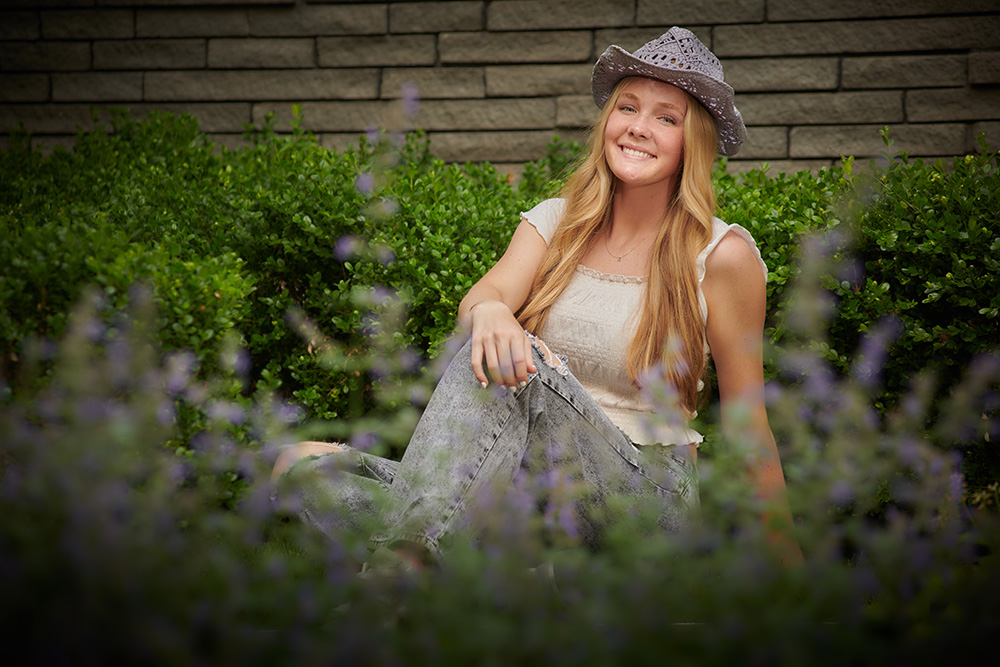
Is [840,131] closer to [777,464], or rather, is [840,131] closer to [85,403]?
[777,464]

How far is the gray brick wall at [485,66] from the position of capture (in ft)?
12.7

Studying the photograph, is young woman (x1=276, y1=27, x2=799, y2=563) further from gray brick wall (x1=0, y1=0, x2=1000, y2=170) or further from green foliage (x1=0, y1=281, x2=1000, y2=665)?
gray brick wall (x1=0, y1=0, x2=1000, y2=170)

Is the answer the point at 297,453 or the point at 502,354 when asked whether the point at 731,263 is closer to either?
the point at 502,354

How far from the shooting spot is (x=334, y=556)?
108 cm

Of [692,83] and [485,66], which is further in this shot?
[485,66]

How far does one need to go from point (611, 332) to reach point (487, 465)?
0.67 meters

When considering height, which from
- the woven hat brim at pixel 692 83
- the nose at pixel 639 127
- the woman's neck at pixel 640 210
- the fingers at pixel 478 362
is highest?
the woven hat brim at pixel 692 83

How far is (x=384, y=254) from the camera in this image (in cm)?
264

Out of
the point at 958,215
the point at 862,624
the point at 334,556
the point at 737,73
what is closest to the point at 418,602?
the point at 334,556

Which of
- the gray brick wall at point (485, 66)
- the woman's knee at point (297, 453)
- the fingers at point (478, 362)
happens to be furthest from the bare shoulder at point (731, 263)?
the gray brick wall at point (485, 66)

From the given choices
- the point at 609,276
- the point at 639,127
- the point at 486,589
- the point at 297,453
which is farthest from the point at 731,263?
the point at 486,589

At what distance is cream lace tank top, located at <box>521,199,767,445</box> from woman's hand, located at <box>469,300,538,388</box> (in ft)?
1.41

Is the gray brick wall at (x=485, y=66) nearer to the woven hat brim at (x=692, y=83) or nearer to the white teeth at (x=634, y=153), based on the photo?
the woven hat brim at (x=692, y=83)

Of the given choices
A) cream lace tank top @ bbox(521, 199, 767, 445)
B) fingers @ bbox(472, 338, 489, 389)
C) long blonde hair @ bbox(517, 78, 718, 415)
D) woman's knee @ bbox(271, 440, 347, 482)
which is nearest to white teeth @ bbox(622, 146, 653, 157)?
long blonde hair @ bbox(517, 78, 718, 415)
